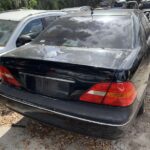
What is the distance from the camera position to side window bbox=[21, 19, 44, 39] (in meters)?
4.74

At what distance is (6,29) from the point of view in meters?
4.75

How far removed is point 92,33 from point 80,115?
4.31ft

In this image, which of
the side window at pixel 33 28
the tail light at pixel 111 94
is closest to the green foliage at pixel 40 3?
the side window at pixel 33 28

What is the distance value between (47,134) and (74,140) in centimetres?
40

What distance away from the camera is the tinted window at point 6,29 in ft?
14.8

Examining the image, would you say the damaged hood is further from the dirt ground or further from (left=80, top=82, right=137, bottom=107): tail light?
the dirt ground

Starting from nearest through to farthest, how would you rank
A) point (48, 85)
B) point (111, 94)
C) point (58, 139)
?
point (111, 94), point (48, 85), point (58, 139)

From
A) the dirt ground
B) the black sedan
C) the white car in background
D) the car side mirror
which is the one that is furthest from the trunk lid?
the white car in background

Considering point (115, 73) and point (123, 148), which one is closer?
point (115, 73)

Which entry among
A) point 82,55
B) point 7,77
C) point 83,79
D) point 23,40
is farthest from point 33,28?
point 83,79

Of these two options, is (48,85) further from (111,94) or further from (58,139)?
(58,139)

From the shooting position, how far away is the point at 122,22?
3414 mm

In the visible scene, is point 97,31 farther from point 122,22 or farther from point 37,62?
point 37,62

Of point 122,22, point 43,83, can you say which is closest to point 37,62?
point 43,83
